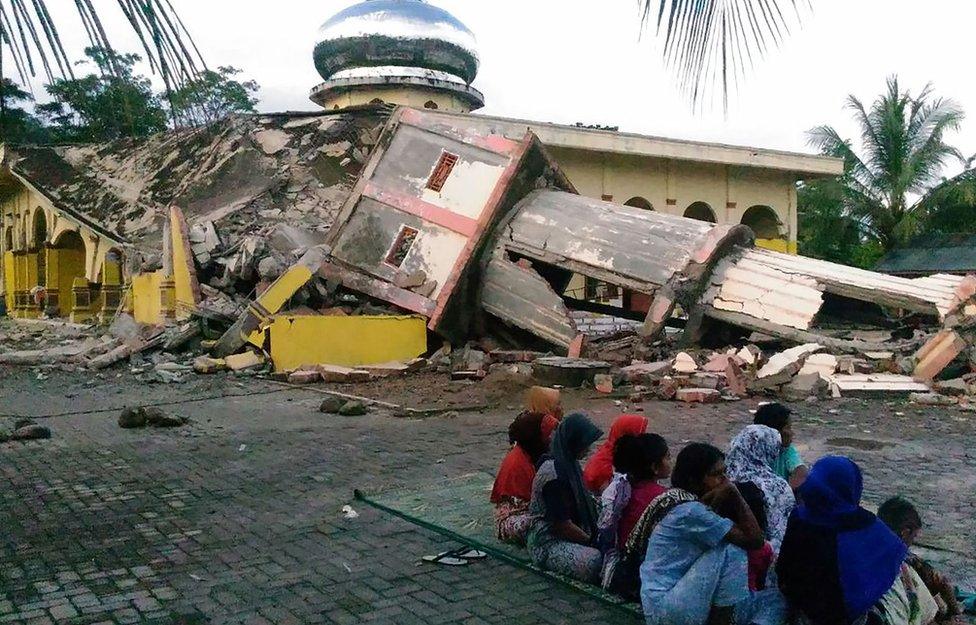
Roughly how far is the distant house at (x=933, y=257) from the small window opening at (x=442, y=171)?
17.1 m

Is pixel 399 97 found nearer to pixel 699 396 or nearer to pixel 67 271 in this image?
pixel 67 271

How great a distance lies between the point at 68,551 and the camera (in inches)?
188

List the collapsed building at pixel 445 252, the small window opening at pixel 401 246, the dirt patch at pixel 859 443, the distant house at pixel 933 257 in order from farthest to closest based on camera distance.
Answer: the distant house at pixel 933 257 < the small window opening at pixel 401 246 < the collapsed building at pixel 445 252 < the dirt patch at pixel 859 443

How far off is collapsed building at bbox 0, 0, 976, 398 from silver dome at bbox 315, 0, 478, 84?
145 inches

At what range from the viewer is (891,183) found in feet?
87.5

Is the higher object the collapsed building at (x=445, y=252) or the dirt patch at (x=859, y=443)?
the collapsed building at (x=445, y=252)

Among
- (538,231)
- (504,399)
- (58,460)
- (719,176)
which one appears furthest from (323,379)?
(719,176)

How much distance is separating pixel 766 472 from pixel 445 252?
9.89m

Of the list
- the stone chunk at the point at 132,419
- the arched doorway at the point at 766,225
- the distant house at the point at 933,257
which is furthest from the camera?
the distant house at the point at 933,257

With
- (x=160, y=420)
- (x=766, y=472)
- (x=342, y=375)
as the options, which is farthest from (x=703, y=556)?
(x=342, y=375)

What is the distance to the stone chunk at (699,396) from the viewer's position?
10.3 meters

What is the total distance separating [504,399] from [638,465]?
261 inches

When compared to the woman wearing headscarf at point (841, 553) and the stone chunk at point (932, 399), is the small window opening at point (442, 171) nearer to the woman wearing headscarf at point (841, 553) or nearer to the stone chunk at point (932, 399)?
the stone chunk at point (932, 399)

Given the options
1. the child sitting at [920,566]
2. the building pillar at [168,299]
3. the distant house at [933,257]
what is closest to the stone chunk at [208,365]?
Answer: the building pillar at [168,299]
